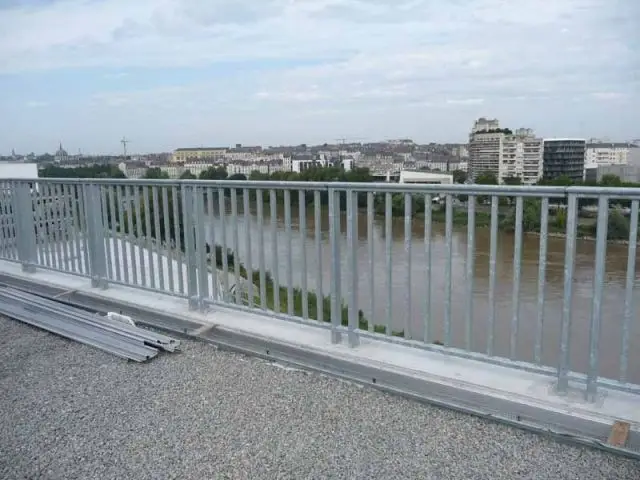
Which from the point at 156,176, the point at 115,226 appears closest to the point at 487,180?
the point at 156,176

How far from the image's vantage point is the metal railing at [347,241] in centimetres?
242

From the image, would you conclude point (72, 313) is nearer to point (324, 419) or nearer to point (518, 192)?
point (324, 419)

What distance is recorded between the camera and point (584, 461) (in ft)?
6.88

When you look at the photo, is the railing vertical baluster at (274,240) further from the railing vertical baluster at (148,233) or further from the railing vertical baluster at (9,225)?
the railing vertical baluster at (9,225)

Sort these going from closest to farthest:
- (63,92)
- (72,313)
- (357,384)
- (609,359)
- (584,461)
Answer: (584,461) → (357,384) → (72,313) → (609,359) → (63,92)

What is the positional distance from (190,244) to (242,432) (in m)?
1.82

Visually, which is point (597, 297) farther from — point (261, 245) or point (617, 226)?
point (261, 245)

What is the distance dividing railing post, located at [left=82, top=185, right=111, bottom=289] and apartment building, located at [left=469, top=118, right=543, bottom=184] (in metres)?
34.9

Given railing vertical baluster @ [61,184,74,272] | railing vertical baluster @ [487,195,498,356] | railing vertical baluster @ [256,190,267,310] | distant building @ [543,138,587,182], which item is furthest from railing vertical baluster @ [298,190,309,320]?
distant building @ [543,138,587,182]

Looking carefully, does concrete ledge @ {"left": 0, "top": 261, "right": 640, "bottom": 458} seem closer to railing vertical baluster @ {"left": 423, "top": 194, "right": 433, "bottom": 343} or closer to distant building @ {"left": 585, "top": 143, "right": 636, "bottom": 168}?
railing vertical baluster @ {"left": 423, "top": 194, "right": 433, "bottom": 343}

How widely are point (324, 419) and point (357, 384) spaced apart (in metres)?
0.40

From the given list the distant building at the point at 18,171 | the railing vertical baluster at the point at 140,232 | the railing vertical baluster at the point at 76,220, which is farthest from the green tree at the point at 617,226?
the distant building at the point at 18,171

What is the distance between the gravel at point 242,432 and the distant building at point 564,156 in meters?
34.4

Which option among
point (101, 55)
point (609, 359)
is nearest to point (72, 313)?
point (609, 359)
